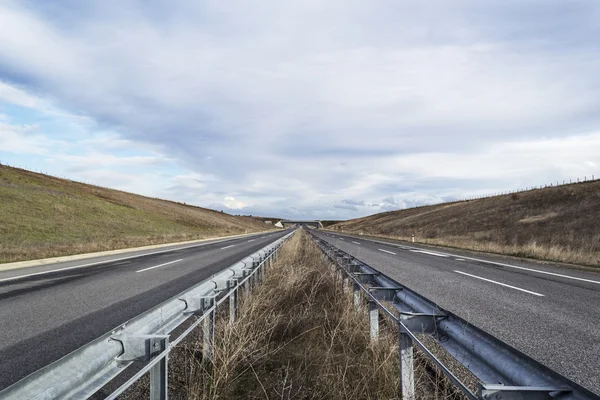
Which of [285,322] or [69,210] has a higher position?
[69,210]

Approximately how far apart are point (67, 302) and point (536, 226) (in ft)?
129

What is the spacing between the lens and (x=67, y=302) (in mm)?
7973

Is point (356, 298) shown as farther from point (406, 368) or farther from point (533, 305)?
point (533, 305)

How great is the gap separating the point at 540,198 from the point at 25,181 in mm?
64893

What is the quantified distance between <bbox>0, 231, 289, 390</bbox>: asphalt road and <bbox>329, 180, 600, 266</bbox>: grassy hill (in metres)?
15.8

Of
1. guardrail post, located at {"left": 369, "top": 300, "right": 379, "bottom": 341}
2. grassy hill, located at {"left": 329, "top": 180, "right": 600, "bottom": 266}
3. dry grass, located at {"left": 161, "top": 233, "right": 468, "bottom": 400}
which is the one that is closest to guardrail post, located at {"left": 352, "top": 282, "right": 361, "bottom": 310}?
dry grass, located at {"left": 161, "top": 233, "right": 468, "bottom": 400}

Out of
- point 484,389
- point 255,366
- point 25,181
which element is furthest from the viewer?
point 25,181

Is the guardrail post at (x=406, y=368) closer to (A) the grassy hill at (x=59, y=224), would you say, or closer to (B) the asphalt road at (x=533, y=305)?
(B) the asphalt road at (x=533, y=305)

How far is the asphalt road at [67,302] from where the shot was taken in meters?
5.02

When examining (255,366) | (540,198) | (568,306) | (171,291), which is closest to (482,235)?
(540,198)

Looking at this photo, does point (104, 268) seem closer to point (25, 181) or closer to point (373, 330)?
point (373, 330)

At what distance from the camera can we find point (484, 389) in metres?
1.91

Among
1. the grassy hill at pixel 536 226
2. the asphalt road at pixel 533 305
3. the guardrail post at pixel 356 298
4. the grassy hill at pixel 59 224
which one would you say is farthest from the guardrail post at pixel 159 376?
the grassy hill at pixel 536 226

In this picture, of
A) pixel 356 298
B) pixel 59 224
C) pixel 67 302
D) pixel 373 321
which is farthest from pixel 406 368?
pixel 59 224
